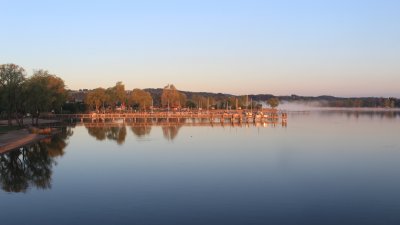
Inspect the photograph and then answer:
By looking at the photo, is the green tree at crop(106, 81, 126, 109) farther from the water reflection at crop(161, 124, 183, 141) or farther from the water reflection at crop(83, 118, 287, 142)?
the water reflection at crop(161, 124, 183, 141)

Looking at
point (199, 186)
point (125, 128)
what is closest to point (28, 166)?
point (199, 186)

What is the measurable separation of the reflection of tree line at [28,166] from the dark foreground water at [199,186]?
62 millimetres

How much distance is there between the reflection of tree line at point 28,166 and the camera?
81.8 ft

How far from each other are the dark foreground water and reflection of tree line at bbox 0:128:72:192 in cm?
6

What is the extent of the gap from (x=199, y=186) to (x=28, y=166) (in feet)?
48.6

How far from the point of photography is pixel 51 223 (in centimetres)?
1681

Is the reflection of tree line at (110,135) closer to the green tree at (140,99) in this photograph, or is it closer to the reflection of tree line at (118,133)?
the reflection of tree line at (118,133)

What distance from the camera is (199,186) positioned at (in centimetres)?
2381

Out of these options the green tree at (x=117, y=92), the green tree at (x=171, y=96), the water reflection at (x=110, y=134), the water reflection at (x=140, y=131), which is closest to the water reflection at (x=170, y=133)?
the water reflection at (x=140, y=131)

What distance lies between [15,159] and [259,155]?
21055mm

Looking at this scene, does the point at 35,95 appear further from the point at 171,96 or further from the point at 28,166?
the point at 171,96

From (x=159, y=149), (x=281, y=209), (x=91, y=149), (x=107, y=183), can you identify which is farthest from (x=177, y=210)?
(x=91, y=149)

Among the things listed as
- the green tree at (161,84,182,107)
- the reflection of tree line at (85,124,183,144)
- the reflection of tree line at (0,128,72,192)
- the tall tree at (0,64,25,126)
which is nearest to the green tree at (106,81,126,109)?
the green tree at (161,84,182,107)

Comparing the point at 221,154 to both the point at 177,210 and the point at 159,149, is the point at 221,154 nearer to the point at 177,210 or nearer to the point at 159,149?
the point at 159,149
